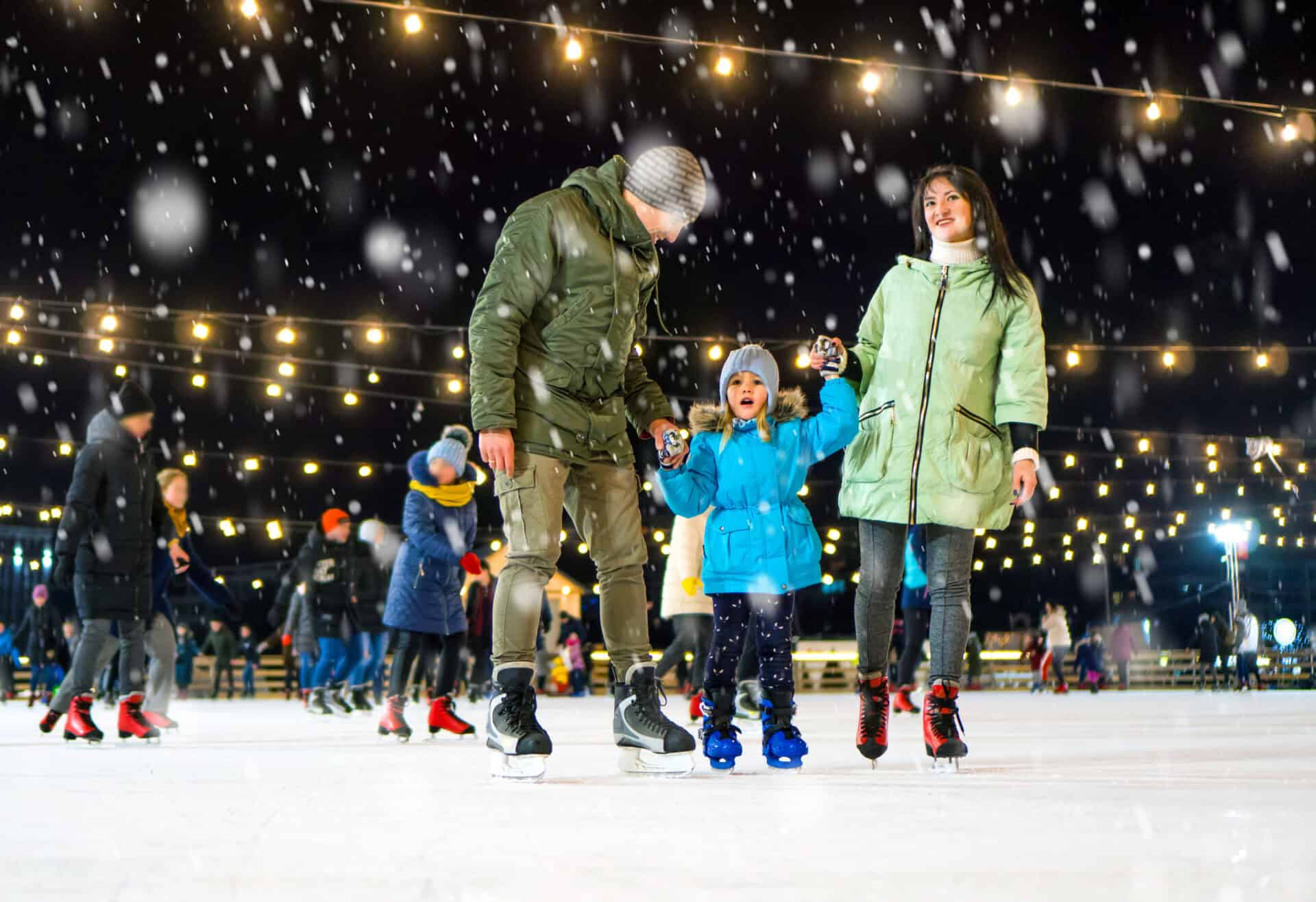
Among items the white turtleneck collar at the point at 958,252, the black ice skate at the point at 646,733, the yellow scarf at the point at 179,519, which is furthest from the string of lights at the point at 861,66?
the black ice skate at the point at 646,733

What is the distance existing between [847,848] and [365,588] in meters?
6.72

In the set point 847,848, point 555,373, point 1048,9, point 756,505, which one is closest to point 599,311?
point 555,373

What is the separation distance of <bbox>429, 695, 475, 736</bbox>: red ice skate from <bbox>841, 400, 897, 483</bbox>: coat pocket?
2180 mm

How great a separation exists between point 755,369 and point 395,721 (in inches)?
88.0

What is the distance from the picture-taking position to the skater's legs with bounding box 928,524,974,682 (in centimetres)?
347

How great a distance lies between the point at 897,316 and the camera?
374 cm

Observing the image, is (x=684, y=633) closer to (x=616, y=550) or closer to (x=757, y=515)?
(x=757, y=515)

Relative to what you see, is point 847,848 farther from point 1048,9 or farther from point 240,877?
point 1048,9

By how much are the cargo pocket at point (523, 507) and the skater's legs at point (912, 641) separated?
4.87 metres

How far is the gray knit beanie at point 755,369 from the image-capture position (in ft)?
12.6

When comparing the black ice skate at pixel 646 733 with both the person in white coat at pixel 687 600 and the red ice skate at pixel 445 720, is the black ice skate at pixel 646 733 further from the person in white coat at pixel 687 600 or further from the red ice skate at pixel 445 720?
the person in white coat at pixel 687 600

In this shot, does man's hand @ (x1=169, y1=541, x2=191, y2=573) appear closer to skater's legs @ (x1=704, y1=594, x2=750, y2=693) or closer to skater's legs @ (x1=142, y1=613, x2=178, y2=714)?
skater's legs @ (x1=142, y1=613, x2=178, y2=714)

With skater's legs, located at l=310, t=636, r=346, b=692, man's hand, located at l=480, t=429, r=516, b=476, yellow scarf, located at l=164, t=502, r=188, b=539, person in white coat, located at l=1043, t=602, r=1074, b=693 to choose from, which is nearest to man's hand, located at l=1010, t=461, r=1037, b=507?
man's hand, located at l=480, t=429, r=516, b=476

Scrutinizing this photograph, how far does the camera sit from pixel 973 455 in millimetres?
3576
